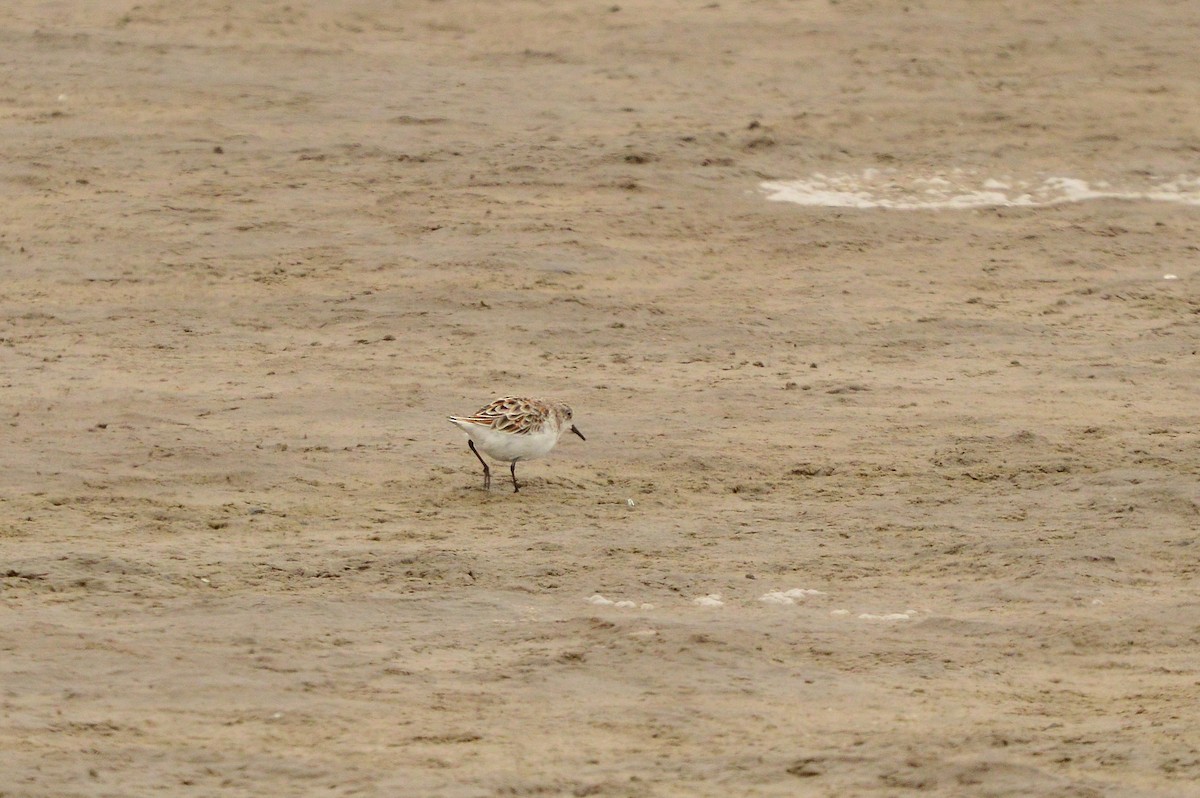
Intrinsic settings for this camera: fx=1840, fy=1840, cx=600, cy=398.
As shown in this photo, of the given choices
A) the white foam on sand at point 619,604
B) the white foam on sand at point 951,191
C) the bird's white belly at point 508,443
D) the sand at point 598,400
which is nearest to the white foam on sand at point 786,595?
the sand at point 598,400

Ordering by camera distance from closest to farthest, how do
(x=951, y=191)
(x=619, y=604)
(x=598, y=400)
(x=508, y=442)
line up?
(x=619, y=604) < (x=508, y=442) < (x=598, y=400) < (x=951, y=191)

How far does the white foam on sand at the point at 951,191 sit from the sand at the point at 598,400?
0.52 ft

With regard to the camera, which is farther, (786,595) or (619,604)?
(786,595)

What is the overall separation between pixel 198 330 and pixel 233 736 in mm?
5194

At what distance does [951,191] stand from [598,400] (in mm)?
4274

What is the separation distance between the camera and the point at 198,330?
1134 cm

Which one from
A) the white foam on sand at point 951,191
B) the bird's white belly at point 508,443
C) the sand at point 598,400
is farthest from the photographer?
the white foam on sand at point 951,191

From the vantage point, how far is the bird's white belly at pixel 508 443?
9047 mm

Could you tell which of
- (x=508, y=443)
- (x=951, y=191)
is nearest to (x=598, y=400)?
(x=508, y=443)

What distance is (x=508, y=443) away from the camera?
9.06 m

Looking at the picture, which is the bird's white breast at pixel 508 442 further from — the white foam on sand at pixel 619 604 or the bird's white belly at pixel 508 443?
the white foam on sand at pixel 619 604

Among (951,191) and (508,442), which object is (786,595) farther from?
(951,191)

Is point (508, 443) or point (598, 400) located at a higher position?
point (508, 443)

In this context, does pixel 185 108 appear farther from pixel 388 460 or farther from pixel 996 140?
pixel 996 140
